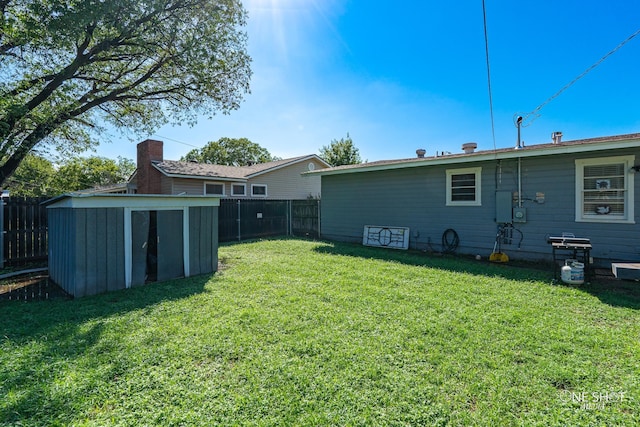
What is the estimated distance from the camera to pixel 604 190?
618 centimetres

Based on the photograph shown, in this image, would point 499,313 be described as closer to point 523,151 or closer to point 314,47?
point 523,151

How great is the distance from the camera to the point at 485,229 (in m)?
7.66

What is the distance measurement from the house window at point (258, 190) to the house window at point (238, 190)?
48cm

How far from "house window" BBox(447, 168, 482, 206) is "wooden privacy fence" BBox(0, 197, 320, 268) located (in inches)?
227

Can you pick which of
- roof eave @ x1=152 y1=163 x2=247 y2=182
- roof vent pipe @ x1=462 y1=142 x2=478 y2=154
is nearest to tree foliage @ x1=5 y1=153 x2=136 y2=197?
roof eave @ x1=152 y1=163 x2=247 y2=182

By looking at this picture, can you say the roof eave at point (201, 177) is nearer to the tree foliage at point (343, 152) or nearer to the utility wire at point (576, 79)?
the utility wire at point (576, 79)

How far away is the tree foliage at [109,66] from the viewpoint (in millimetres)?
7191

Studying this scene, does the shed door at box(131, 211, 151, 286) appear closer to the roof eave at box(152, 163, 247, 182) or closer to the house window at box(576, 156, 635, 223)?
the roof eave at box(152, 163, 247, 182)

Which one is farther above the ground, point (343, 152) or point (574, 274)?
point (343, 152)

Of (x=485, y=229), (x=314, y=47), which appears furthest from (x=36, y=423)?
(x=314, y=47)

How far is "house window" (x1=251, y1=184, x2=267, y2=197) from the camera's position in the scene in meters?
16.0

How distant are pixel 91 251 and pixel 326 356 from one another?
4335 mm

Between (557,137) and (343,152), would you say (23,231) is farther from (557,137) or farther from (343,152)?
(343,152)

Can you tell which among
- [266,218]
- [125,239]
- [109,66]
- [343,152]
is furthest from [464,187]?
[343,152]
